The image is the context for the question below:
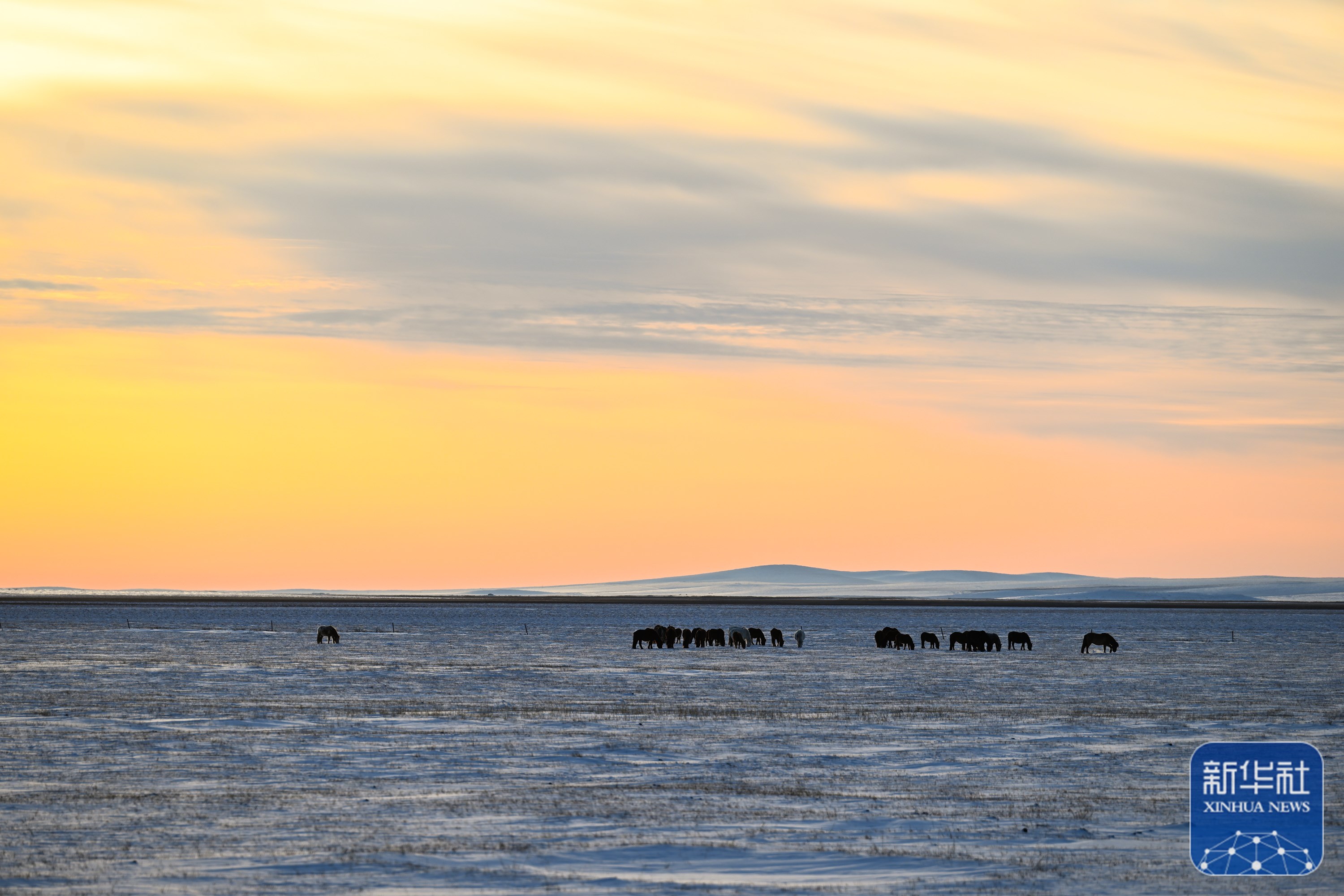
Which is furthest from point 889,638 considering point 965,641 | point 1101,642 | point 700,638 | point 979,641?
point 1101,642

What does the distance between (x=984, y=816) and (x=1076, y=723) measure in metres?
11.6

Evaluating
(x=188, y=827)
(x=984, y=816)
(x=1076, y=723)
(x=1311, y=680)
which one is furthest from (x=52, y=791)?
(x=1311, y=680)

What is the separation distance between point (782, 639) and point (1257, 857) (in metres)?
52.9

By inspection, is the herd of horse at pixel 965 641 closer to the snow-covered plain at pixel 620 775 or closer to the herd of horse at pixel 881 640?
the herd of horse at pixel 881 640

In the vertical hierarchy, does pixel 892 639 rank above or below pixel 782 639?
above

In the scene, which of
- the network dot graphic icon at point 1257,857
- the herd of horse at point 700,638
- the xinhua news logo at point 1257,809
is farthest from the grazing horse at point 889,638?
the network dot graphic icon at point 1257,857

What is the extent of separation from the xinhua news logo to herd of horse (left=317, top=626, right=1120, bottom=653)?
4087 centimetres

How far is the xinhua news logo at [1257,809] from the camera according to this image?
16047 mm

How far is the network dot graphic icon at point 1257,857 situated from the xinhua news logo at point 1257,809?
1 cm

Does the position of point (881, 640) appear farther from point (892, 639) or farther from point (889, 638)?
point (892, 639)

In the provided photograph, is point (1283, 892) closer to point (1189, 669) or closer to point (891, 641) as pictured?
point (1189, 669)

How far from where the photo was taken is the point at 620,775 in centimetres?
2188

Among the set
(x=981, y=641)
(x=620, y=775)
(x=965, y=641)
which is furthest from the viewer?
(x=981, y=641)

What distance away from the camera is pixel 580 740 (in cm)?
2592
